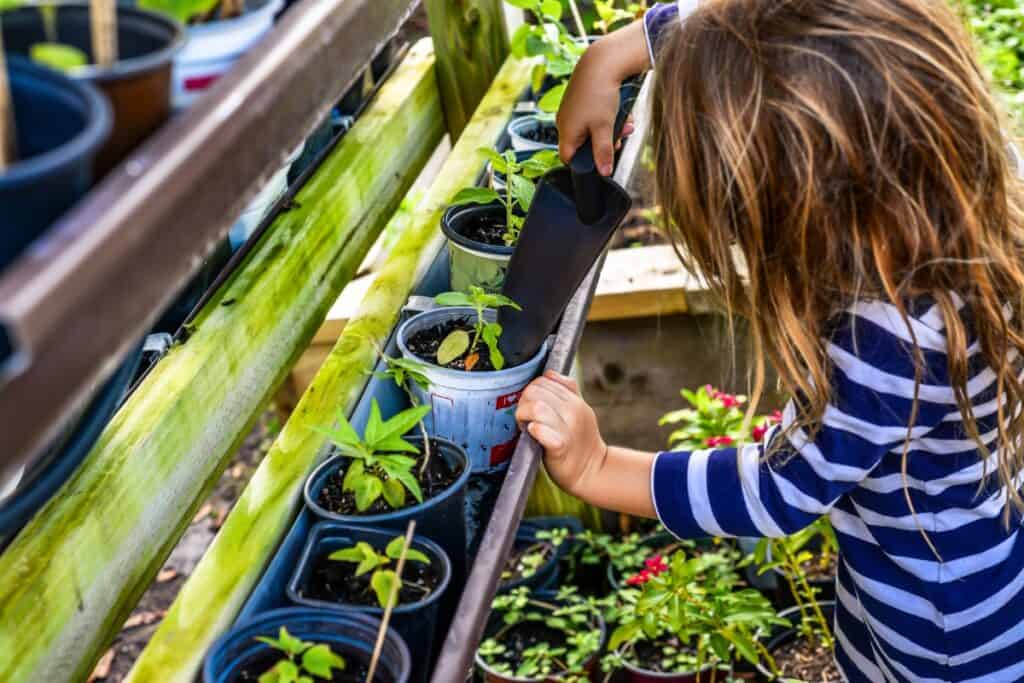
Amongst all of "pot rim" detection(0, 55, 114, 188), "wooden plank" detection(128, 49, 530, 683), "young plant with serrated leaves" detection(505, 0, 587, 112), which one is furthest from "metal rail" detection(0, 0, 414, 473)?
"young plant with serrated leaves" detection(505, 0, 587, 112)

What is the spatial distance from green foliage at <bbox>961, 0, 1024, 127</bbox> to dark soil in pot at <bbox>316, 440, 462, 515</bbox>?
4.68ft

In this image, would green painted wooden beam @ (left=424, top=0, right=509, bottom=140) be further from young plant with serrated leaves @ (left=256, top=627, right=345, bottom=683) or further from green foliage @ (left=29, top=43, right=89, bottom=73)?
green foliage @ (left=29, top=43, right=89, bottom=73)

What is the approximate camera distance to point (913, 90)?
1137 mm

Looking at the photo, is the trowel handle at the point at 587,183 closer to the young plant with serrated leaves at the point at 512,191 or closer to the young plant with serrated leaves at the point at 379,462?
the young plant with serrated leaves at the point at 512,191

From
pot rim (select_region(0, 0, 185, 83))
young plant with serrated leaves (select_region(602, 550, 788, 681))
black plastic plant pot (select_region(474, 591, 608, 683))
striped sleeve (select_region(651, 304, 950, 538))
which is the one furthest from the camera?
black plastic plant pot (select_region(474, 591, 608, 683))

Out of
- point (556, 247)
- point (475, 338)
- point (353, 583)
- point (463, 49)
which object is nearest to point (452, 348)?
point (475, 338)

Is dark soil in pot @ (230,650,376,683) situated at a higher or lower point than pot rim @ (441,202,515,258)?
higher

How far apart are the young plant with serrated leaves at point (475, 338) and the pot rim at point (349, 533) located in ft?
0.98

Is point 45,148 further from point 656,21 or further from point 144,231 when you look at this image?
point 656,21

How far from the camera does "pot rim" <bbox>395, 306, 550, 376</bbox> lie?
141cm

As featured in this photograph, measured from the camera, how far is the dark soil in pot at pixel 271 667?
3.32 feet

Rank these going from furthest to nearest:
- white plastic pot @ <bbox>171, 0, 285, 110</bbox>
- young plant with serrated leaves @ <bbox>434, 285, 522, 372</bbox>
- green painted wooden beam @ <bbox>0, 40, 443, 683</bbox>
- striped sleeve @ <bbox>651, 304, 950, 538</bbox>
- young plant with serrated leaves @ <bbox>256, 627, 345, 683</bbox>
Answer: young plant with serrated leaves @ <bbox>434, 285, 522, 372</bbox>, striped sleeve @ <bbox>651, 304, 950, 538</bbox>, green painted wooden beam @ <bbox>0, 40, 443, 683</bbox>, young plant with serrated leaves @ <bbox>256, 627, 345, 683</bbox>, white plastic pot @ <bbox>171, 0, 285, 110</bbox>

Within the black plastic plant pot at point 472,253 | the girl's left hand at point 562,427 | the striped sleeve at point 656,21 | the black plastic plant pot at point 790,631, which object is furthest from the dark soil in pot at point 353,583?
the black plastic plant pot at point 790,631

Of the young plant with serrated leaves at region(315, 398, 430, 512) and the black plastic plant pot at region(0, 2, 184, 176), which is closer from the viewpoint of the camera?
the black plastic plant pot at region(0, 2, 184, 176)
